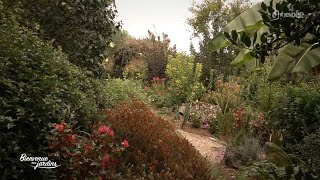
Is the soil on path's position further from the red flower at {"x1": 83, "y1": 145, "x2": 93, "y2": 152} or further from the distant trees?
the distant trees

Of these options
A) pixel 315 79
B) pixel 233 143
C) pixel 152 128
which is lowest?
pixel 233 143

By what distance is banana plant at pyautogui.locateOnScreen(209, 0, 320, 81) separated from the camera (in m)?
1.82

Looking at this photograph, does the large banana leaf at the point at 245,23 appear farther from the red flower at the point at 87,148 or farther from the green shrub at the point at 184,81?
the green shrub at the point at 184,81

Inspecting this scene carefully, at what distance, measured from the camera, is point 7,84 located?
2.80m

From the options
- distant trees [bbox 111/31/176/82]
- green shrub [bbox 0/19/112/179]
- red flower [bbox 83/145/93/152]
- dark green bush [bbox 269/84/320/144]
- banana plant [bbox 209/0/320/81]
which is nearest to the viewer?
banana plant [bbox 209/0/320/81]

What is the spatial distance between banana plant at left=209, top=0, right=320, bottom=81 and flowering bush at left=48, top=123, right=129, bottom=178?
1557 mm

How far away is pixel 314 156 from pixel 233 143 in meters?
2.13

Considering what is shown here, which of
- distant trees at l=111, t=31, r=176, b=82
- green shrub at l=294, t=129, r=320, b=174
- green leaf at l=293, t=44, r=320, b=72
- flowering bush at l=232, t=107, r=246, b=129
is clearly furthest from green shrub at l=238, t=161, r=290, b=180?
distant trees at l=111, t=31, r=176, b=82

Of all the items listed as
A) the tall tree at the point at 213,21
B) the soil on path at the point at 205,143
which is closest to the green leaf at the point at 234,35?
the soil on path at the point at 205,143

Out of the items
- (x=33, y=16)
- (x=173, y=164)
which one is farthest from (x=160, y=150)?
(x=33, y=16)

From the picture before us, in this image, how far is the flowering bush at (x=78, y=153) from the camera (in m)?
2.72

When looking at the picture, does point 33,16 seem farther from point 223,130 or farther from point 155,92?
point 155,92

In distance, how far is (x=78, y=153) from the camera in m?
2.77

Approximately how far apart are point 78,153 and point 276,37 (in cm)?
188
